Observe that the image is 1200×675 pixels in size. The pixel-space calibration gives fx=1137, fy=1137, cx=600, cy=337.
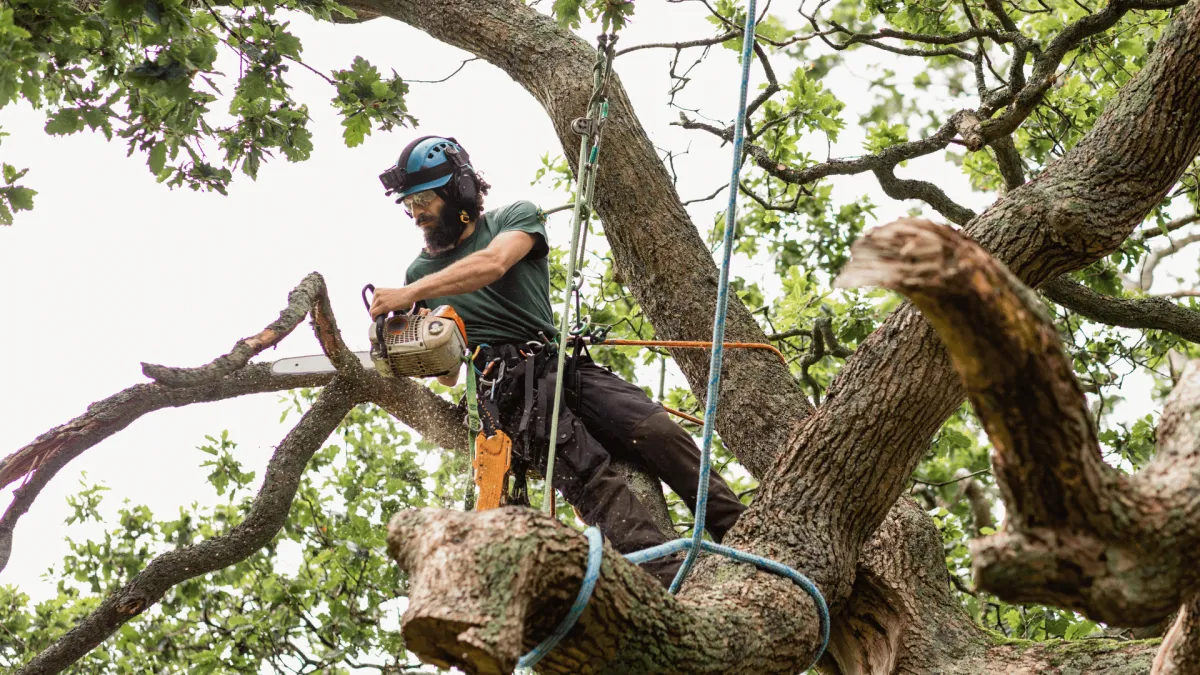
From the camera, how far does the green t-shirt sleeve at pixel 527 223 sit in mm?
4211

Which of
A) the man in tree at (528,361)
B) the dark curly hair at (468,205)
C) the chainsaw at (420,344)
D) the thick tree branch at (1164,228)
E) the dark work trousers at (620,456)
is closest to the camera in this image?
the dark work trousers at (620,456)

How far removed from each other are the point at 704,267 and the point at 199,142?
1893 mm

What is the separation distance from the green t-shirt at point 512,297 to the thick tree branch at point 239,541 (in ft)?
1.66

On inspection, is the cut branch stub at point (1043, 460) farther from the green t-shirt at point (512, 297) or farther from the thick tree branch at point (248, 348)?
the green t-shirt at point (512, 297)

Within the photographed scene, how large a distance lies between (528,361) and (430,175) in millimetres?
1020

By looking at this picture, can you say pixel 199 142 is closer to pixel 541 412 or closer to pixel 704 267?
pixel 541 412

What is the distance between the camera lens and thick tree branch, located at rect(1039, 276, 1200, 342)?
14.4 feet

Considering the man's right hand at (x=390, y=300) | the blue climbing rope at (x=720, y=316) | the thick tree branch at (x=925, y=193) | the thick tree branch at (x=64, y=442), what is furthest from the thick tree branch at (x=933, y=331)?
the thick tree branch at (x=64, y=442)

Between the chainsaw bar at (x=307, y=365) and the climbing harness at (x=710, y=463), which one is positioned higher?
the chainsaw bar at (x=307, y=365)

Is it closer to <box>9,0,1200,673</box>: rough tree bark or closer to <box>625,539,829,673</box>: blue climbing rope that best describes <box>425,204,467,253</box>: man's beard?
<box>9,0,1200,673</box>: rough tree bark

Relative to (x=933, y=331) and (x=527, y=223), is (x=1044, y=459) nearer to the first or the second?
(x=933, y=331)

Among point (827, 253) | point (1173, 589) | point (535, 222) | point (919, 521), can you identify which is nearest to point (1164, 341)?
point (827, 253)

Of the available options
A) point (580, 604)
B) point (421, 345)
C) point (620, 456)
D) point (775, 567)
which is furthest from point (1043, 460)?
point (421, 345)

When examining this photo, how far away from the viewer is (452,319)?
3973mm
